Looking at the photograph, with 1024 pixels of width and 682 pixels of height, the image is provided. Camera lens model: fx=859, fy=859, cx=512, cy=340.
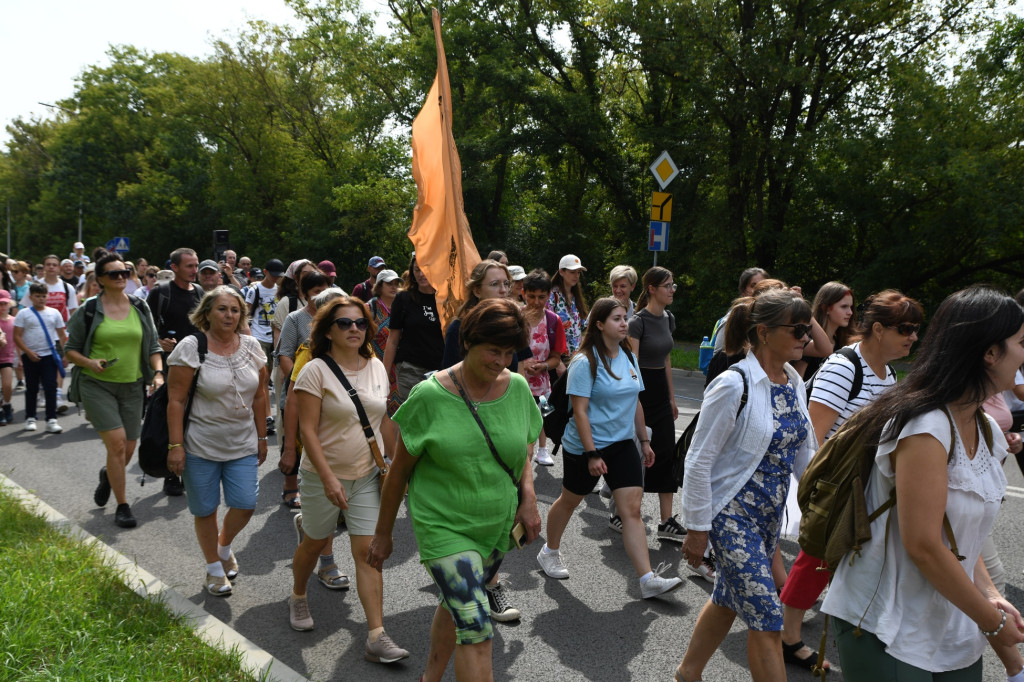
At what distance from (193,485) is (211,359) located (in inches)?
28.9

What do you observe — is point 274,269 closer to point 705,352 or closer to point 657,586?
point 705,352

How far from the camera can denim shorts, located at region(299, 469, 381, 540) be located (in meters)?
4.44

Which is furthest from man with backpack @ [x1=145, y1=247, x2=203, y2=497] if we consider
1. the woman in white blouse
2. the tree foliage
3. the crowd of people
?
the tree foliage

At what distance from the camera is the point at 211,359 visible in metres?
5.02

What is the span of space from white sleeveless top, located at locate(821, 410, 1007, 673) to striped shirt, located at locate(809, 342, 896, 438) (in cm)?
160

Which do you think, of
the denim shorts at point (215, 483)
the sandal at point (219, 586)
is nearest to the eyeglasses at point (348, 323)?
the denim shorts at point (215, 483)

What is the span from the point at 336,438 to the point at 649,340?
2.72 meters

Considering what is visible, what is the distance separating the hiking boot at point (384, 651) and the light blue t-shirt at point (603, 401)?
1.61 meters

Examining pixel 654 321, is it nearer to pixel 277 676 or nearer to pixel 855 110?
pixel 277 676

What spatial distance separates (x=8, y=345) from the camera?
1062 centimetres

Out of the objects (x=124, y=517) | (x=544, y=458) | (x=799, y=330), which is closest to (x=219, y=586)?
(x=124, y=517)

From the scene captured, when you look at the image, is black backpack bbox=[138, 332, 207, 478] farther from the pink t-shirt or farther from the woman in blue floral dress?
the pink t-shirt

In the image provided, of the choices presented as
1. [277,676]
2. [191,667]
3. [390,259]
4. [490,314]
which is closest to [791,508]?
[490,314]

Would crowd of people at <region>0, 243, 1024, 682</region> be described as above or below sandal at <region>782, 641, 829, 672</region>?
above
